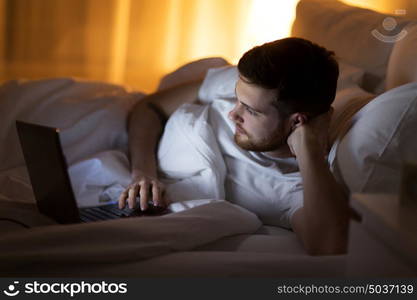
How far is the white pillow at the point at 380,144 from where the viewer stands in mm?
1079

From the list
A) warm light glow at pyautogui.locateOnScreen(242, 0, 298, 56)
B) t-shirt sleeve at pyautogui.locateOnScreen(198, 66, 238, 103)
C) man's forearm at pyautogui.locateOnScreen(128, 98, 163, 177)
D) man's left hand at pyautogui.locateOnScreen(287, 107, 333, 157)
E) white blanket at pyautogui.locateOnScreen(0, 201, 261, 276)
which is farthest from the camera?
warm light glow at pyautogui.locateOnScreen(242, 0, 298, 56)

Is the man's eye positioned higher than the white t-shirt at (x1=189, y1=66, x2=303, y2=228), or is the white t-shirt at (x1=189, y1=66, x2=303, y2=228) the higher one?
the man's eye

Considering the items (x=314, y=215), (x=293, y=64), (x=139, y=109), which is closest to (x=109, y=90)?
(x=139, y=109)

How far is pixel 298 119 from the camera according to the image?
48.6 inches

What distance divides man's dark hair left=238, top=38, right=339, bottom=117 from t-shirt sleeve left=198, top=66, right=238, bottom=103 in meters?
0.30

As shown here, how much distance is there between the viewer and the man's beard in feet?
4.16

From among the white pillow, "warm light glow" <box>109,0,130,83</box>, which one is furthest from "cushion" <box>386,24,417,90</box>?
"warm light glow" <box>109,0,130,83</box>

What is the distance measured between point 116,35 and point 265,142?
1473 millimetres

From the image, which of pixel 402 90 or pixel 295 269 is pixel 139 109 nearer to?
pixel 402 90

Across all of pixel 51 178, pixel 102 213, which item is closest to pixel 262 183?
pixel 102 213

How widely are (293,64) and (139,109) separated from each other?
1.92ft

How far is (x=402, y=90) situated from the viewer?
115 cm

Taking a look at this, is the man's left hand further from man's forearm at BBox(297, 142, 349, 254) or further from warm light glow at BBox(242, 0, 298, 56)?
warm light glow at BBox(242, 0, 298, 56)

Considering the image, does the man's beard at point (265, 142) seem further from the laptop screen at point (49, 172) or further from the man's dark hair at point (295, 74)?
the laptop screen at point (49, 172)
